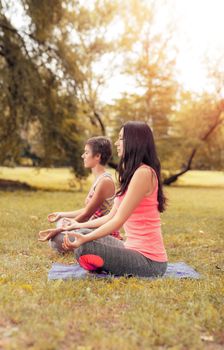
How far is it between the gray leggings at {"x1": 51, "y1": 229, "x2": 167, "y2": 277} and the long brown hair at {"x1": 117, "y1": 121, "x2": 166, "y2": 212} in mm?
471

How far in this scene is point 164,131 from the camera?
79.4 ft

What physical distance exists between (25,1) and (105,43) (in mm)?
8548

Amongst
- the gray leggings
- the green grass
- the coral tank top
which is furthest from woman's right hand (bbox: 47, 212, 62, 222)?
the coral tank top

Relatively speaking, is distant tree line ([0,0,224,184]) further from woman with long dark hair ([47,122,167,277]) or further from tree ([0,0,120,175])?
woman with long dark hair ([47,122,167,277])

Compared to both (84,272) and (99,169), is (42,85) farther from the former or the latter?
(84,272)

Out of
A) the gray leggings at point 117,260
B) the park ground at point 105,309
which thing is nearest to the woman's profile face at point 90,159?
the park ground at point 105,309

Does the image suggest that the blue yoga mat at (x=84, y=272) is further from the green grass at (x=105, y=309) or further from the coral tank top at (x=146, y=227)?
the coral tank top at (x=146, y=227)

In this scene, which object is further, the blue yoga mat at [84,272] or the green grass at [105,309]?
the blue yoga mat at [84,272]

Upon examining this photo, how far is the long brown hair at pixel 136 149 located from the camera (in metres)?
4.02

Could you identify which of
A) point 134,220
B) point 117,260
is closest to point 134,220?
point 134,220

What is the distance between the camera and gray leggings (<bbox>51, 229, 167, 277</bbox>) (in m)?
4.07

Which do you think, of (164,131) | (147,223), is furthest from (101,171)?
(164,131)

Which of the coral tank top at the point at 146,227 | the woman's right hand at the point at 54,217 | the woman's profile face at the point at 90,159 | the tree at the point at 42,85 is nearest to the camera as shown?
the coral tank top at the point at 146,227

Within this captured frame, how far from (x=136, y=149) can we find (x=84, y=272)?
1123 mm
